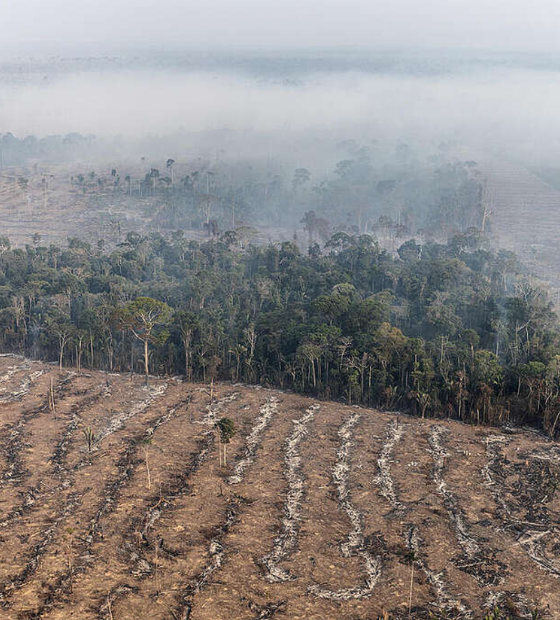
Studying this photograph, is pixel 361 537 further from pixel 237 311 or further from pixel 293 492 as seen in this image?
pixel 237 311

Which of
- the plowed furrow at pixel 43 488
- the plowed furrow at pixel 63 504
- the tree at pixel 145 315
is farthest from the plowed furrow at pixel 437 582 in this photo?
the tree at pixel 145 315

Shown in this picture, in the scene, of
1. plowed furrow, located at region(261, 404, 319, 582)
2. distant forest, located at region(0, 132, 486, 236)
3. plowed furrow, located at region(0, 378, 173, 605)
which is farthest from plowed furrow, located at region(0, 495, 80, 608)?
distant forest, located at region(0, 132, 486, 236)

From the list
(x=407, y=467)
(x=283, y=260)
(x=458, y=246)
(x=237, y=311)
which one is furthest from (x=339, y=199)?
(x=407, y=467)

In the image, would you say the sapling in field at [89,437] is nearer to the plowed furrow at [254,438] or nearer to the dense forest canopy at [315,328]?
the plowed furrow at [254,438]

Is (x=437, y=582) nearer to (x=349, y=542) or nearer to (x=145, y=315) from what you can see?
(x=349, y=542)

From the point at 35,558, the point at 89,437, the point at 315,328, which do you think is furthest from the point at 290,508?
the point at 315,328

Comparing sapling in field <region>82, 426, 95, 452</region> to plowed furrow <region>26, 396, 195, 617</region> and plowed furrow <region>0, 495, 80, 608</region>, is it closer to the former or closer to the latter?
plowed furrow <region>26, 396, 195, 617</region>

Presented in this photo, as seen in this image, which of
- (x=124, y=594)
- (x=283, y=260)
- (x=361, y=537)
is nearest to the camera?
(x=124, y=594)
